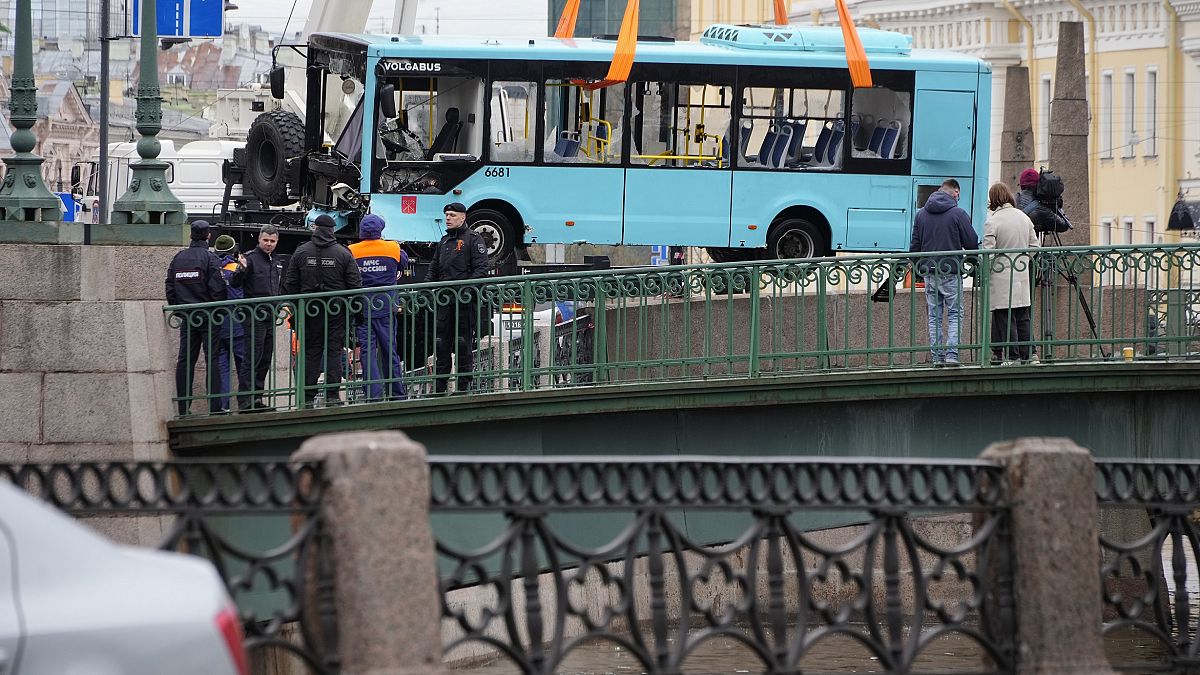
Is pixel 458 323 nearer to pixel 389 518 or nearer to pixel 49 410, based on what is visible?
pixel 49 410

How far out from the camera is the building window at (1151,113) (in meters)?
52.1

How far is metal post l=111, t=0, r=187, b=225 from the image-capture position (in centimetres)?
1502

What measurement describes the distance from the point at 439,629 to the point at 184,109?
83.4 meters

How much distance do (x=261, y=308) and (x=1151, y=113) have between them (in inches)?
1598

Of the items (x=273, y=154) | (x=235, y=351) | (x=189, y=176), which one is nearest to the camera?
(x=235, y=351)

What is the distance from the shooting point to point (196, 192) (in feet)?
127

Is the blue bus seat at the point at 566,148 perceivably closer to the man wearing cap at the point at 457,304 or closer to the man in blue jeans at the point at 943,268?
the man wearing cap at the point at 457,304

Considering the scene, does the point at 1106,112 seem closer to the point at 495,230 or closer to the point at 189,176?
the point at 189,176

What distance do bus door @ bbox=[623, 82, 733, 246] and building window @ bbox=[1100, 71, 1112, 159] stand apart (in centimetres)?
3374

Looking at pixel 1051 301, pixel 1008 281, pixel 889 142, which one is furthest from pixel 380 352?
pixel 889 142

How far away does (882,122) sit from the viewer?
22.8m

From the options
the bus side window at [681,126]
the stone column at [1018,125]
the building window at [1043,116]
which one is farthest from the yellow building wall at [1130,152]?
the bus side window at [681,126]

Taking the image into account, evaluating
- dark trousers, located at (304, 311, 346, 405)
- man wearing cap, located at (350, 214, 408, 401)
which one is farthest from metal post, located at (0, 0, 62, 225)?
man wearing cap, located at (350, 214, 408, 401)

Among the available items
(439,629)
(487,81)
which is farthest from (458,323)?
(439,629)
